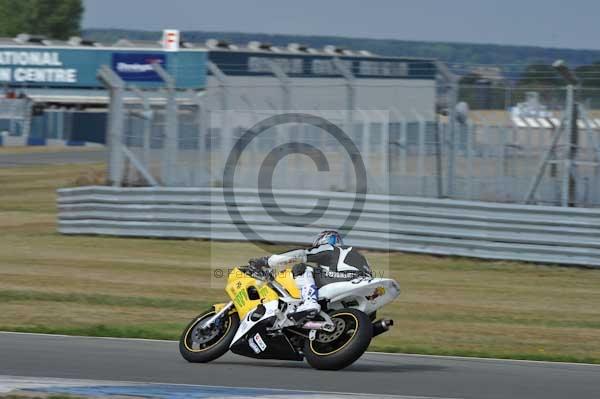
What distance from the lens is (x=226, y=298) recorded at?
1564cm

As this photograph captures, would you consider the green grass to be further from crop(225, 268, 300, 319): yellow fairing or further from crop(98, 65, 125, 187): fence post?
crop(225, 268, 300, 319): yellow fairing

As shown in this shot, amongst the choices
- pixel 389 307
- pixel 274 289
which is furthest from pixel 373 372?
pixel 389 307

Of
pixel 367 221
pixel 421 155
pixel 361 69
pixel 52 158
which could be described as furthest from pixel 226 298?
pixel 52 158

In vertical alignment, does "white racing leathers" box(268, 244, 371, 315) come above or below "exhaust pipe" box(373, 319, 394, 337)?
above

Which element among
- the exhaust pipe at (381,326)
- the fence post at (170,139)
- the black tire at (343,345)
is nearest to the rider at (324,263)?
the black tire at (343,345)

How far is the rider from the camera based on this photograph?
9102 millimetres

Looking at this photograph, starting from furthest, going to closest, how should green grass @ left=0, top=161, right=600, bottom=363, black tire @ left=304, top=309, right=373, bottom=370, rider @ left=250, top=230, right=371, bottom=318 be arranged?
green grass @ left=0, top=161, right=600, bottom=363 → rider @ left=250, top=230, right=371, bottom=318 → black tire @ left=304, top=309, right=373, bottom=370

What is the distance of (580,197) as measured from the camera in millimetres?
17562

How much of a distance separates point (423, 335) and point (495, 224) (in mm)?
5578

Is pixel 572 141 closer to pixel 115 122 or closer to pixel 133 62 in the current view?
pixel 115 122

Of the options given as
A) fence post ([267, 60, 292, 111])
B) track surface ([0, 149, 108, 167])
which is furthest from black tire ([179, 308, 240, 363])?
track surface ([0, 149, 108, 167])

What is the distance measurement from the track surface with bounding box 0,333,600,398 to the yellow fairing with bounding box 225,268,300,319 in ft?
1.79

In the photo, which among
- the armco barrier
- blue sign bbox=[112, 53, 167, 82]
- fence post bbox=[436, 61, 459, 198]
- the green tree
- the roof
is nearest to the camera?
the armco barrier

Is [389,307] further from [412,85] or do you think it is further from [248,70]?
[248,70]
